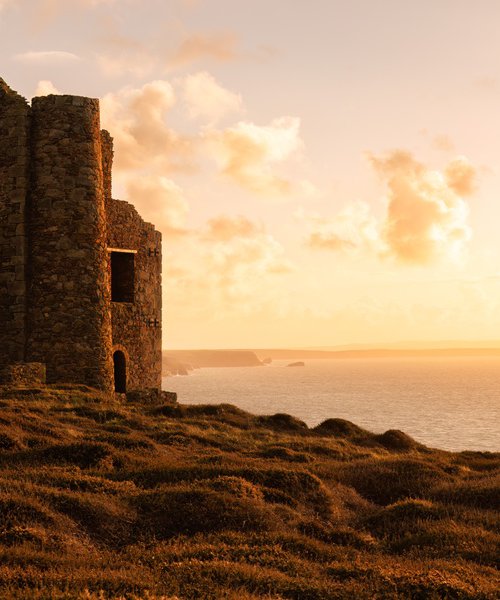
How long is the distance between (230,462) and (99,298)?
15059 millimetres

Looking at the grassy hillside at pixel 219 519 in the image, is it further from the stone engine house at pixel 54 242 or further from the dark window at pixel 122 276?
the dark window at pixel 122 276

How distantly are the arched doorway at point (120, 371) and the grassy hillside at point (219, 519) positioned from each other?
44.4 feet

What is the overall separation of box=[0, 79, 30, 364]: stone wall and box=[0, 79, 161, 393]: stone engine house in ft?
0.15

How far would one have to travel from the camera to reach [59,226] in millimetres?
30750

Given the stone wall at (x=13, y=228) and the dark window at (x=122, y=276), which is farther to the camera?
the dark window at (x=122, y=276)

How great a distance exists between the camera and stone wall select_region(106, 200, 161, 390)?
3722 cm

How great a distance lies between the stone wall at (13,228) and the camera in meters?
30.8

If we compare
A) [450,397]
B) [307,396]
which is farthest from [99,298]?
[450,397]

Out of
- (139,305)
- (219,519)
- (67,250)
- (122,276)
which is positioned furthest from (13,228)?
(219,519)

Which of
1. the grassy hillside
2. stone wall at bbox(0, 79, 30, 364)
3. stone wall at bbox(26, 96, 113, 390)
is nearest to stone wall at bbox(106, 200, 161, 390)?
stone wall at bbox(26, 96, 113, 390)

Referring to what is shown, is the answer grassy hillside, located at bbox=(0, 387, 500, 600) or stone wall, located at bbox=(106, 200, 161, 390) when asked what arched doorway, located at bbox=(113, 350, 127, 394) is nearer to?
stone wall, located at bbox=(106, 200, 161, 390)

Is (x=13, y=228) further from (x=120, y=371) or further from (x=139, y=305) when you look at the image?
(x=120, y=371)

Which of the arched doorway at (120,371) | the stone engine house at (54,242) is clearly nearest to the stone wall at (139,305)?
the arched doorway at (120,371)

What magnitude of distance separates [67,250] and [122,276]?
8.25 m
